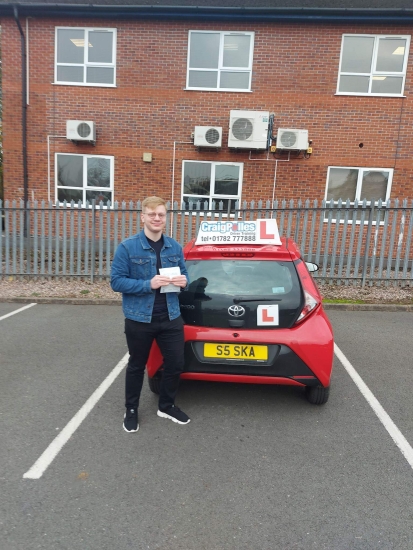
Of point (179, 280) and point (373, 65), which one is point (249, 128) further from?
point (179, 280)

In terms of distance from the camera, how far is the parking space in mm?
2139

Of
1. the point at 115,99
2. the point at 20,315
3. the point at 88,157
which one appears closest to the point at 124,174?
the point at 88,157

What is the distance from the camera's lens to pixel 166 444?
2934mm

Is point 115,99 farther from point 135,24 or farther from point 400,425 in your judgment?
point 400,425

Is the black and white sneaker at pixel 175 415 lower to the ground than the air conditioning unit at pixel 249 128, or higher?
lower

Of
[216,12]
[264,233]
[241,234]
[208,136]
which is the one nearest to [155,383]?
[241,234]

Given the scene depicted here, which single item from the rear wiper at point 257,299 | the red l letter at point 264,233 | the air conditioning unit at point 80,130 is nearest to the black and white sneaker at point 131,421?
the rear wiper at point 257,299

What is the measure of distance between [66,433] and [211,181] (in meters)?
8.81

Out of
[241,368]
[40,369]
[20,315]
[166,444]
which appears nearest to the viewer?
[166,444]

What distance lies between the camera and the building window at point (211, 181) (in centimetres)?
1088

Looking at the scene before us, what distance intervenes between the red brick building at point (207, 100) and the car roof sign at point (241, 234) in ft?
23.7

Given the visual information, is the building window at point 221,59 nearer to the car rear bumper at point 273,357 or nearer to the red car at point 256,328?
the red car at point 256,328

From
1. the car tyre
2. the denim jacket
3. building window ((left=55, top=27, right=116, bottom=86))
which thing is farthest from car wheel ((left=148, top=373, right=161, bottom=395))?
building window ((left=55, top=27, right=116, bottom=86))

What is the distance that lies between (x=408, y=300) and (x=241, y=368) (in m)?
5.41
